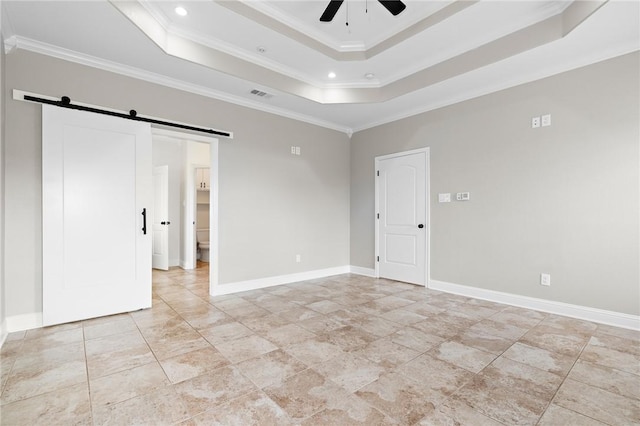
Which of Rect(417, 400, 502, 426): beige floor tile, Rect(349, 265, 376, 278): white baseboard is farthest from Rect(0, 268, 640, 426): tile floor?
Rect(349, 265, 376, 278): white baseboard

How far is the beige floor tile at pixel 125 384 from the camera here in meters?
1.89

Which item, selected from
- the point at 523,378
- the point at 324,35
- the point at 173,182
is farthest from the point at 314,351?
Answer: the point at 173,182

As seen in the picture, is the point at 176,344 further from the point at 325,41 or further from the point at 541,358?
the point at 325,41

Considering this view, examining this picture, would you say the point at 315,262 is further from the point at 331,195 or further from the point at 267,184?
the point at 267,184

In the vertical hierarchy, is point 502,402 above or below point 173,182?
below

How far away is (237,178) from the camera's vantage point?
449 cm

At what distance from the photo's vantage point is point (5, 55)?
2902 millimetres

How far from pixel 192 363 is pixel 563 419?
8.15ft

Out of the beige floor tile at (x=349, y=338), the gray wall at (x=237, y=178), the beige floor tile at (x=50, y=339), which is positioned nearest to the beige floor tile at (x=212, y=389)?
the beige floor tile at (x=349, y=338)

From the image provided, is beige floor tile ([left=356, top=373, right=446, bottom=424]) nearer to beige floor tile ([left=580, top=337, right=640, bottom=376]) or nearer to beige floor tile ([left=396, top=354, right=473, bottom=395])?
beige floor tile ([left=396, top=354, right=473, bottom=395])

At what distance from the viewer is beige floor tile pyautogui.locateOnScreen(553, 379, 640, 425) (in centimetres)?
172

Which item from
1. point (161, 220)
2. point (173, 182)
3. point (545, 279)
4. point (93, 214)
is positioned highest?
point (173, 182)

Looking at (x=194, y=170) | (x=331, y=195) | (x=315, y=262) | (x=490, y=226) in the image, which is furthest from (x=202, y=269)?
(x=490, y=226)

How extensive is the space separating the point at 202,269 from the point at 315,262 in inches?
98.2
